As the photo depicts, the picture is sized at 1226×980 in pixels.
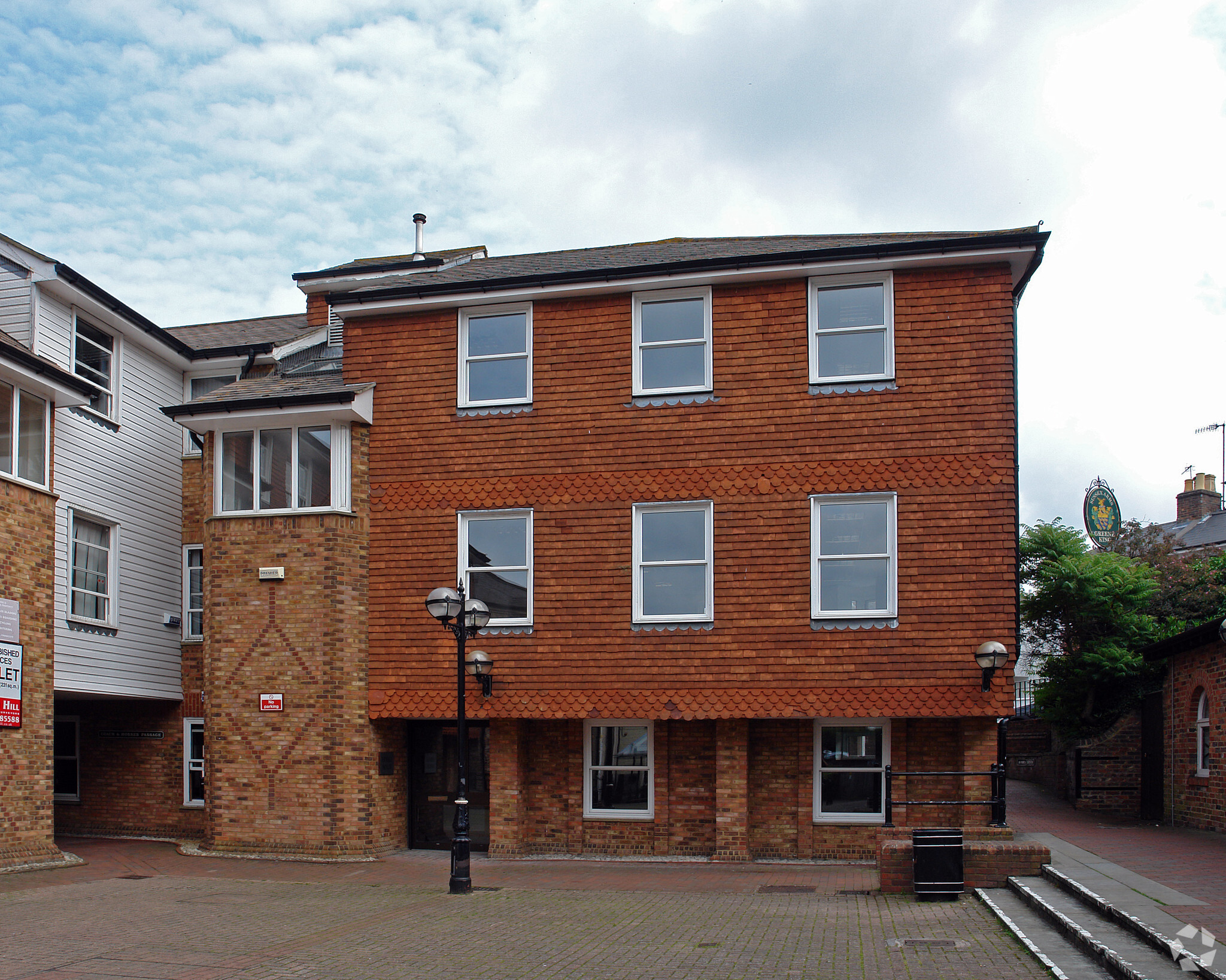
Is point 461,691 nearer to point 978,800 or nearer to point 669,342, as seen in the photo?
point 669,342

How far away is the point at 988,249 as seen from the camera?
15070 millimetres

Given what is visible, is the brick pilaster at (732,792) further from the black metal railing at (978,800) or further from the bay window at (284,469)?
the bay window at (284,469)

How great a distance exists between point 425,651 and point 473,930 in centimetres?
617

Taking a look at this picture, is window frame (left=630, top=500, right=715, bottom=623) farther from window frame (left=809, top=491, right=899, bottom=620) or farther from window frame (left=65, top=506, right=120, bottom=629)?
window frame (left=65, top=506, right=120, bottom=629)

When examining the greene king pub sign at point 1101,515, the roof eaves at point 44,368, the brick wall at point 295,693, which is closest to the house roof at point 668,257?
the brick wall at point 295,693

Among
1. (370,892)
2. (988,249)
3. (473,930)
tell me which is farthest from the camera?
(988,249)

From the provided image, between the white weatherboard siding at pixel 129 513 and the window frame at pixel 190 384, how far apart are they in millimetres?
134

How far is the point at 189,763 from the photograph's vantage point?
19.0m

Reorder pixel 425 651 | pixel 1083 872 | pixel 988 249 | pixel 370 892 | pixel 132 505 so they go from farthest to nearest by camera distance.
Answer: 1. pixel 132 505
2. pixel 425 651
3. pixel 988 249
4. pixel 370 892
5. pixel 1083 872

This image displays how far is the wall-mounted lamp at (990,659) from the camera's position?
13.9 metres

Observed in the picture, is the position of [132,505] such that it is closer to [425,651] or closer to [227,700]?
[227,700]

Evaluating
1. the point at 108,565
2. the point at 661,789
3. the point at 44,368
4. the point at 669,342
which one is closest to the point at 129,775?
the point at 108,565

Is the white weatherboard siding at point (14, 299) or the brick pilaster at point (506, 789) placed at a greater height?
the white weatherboard siding at point (14, 299)

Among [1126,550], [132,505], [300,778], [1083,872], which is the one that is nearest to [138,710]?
[132,505]
